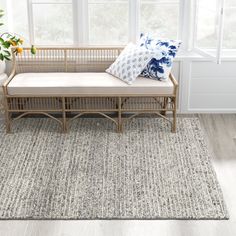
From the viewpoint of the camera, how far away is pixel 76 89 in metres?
4.25

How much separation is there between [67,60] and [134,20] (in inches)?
29.4

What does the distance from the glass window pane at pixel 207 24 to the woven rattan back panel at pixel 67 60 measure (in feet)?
2.56

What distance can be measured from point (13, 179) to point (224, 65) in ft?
7.63

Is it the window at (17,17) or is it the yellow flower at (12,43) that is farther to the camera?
the window at (17,17)

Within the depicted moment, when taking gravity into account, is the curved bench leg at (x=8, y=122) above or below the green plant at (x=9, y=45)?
below

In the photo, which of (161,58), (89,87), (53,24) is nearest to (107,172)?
(89,87)

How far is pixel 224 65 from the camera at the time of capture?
4.76 m

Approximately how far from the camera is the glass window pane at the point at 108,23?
4.73 metres

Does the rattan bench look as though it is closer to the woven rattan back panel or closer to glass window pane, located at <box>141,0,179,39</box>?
the woven rattan back panel

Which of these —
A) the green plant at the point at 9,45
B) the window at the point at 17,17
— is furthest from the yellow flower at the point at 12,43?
the window at the point at 17,17

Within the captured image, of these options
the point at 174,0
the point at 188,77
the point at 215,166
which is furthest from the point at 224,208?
the point at 174,0

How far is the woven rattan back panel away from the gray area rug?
502 mm

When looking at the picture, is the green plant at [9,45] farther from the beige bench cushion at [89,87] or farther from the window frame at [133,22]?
the beige bench cushion at [89,87]

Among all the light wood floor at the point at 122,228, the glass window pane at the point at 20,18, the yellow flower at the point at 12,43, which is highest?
the glass window pane at the point at 20,18
